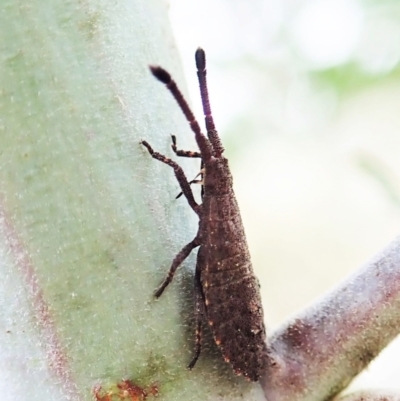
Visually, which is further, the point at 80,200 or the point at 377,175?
the point at 377,175

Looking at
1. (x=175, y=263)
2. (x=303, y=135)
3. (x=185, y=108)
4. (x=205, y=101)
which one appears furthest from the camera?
(x=303, y=135)

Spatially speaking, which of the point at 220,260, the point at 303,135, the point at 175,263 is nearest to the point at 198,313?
the point at 175,263

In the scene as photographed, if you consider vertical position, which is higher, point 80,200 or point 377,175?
point 80,200

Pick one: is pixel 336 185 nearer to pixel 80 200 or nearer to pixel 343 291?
pixel 343 291

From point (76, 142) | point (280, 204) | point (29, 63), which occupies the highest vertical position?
point (29, 63)

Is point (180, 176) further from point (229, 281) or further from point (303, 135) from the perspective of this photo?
point (303, 135)

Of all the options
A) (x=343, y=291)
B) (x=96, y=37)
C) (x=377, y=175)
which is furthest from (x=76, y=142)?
(x=377, y=175)

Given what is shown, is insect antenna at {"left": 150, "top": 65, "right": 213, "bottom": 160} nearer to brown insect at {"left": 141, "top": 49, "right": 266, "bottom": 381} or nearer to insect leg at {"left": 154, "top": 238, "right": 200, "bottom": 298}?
brown insect at {"left": 141, "top": 49, "right": 266, "bottom": 381}

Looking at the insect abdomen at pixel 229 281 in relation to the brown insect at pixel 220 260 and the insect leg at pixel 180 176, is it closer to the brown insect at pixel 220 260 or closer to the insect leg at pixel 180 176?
the brown insect at pixel 220 260
